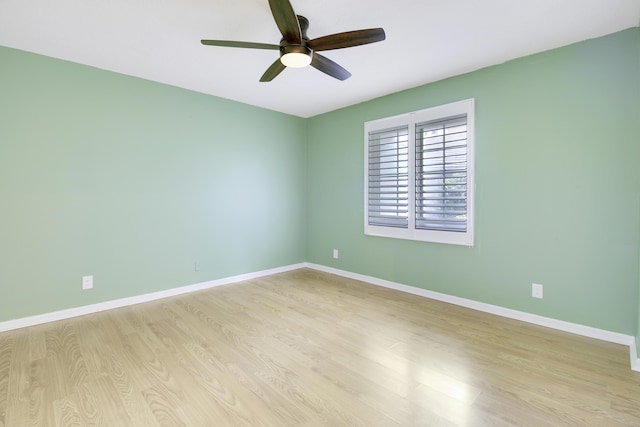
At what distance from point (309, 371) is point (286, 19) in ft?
7.40

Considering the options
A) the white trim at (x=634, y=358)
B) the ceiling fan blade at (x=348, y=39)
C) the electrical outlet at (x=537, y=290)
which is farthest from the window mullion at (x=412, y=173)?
the white trim at (x=634, y=358)

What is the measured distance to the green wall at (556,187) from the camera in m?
2.33

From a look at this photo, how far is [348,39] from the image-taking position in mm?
1957

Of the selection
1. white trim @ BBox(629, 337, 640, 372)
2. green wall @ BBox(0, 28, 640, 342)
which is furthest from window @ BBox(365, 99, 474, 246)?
white trim @ BBox(629, 337, 640, 372)

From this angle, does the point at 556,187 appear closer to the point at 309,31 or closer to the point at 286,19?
the point at 309,31

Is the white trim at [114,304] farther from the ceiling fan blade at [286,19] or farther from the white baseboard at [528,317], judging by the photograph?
the ceiling fan blade at [286,19]

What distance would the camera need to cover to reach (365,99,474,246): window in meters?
3.15

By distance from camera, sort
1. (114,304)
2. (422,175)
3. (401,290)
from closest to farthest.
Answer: (114,304)
(422,175)
(401,290)

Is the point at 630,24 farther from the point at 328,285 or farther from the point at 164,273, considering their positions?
the point at 164,273

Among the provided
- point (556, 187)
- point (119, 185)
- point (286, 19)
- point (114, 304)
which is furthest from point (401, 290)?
point (119, 185)

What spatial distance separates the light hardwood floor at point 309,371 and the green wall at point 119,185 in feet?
1.57

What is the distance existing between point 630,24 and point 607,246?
171 centimetres

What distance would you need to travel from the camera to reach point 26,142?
105 inches

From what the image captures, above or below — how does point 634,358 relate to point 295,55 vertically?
below
